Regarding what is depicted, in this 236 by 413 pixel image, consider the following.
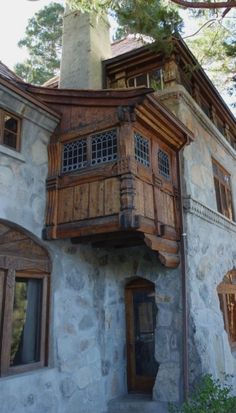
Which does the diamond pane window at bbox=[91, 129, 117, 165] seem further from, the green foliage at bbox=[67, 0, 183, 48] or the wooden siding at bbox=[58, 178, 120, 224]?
the green foliage at bbox=[67, 0, 183, 48]

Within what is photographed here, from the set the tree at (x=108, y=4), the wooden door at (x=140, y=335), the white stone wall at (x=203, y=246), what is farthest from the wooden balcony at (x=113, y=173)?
the tree at (x=108, y=4)

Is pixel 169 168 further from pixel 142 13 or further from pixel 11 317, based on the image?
pixel 11 317

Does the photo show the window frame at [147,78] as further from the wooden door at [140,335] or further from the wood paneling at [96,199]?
the wooden door at [140,335]

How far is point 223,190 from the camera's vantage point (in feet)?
29.1

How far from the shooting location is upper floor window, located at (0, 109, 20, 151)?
5.18 m

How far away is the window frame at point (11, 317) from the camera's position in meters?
4.55

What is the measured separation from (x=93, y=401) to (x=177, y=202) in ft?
11.7

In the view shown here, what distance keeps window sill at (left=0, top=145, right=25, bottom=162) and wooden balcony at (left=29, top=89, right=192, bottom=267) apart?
0.60m

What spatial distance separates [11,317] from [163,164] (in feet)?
11.3

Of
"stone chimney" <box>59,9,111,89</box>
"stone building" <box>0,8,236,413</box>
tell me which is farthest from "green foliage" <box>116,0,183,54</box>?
"stone chimney" <box>59,9,111,89</box>

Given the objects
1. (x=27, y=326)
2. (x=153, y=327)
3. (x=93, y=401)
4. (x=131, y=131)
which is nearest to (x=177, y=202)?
(x=131, y=131)

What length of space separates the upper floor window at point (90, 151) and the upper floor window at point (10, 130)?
2.60 feet

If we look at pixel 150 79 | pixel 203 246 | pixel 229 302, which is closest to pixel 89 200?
pixel 203 246

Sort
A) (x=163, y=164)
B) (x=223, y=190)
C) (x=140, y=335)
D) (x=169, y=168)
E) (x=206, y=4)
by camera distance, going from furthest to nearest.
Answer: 1. (x=223, y=190)
2. (x=140, y=335)
3. (x=169, y=168)
4. (x=163, y=164)
5. (x=206, y=4)
